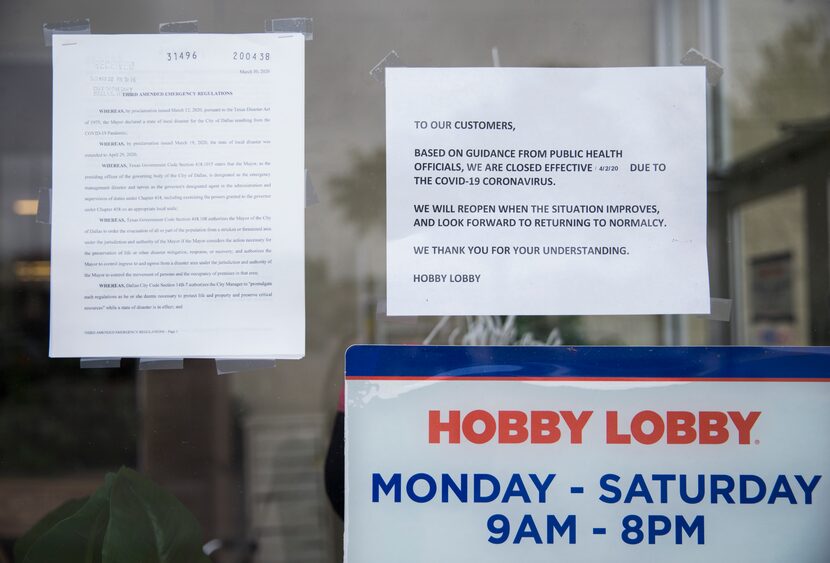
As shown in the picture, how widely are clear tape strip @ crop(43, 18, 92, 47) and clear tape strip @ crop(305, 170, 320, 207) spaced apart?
0.52 metres

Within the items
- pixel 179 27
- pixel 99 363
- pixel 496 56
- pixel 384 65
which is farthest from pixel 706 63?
pixel 99 363

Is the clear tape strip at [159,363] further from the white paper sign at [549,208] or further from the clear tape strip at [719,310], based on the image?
the clear tape strip at [719,310]

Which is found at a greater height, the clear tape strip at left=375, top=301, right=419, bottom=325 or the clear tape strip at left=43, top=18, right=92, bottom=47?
the clear tape strip at left=43, top=18, right=92, bottom=47

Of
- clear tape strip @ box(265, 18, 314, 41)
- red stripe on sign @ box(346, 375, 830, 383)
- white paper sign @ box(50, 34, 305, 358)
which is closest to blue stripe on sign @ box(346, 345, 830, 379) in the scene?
red stripe on sign @ box(346, 375, 830, 383)

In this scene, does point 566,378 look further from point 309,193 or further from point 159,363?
point 159,363

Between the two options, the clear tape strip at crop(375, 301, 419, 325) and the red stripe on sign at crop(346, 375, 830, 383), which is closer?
the red stripe on sign at crop(346, 375, 830, 383)

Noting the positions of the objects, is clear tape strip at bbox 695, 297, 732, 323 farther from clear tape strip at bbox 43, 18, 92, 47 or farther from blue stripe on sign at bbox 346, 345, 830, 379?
clear tape strip at bbox 43, 18, 92, 47

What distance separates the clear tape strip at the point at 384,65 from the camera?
5.02 ft

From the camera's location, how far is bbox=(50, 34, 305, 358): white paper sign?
1.47 m

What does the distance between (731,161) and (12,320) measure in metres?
1.45

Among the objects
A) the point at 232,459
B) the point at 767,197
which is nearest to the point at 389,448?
the point at 232,459

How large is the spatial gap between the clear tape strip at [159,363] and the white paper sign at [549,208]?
42cm

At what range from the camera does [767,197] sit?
1557 millimetres

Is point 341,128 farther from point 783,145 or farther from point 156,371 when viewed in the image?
point 783,145
